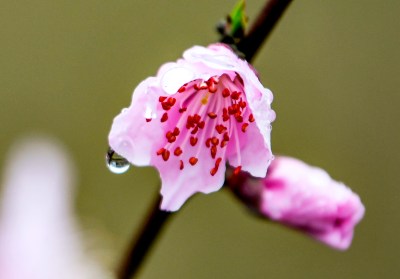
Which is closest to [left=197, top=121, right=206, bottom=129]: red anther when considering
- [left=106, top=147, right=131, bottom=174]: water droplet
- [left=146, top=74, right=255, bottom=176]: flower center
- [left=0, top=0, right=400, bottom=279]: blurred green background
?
[left=146, top=74, right=255, bottom=176]: flower center

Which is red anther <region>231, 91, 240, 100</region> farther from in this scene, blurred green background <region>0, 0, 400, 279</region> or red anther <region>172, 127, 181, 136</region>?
blurred green background <region>0, 0, 400, 279</region>

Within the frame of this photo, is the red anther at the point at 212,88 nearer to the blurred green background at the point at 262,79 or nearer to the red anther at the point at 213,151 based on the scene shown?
the red anther at the point at 213,151

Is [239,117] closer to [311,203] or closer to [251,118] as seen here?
[251,118]

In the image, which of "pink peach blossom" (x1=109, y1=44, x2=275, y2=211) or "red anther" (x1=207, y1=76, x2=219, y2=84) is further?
"red anther" (x1=207, y1=76, x2=219, y2=84)

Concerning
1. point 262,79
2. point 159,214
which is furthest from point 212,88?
point 262,79

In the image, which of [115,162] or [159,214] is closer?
[115,162]

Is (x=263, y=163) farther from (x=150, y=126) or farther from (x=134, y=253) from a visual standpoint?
(x=134, y=253)

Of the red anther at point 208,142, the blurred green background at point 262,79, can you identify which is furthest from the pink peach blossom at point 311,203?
the blurred green background at point 262,79
